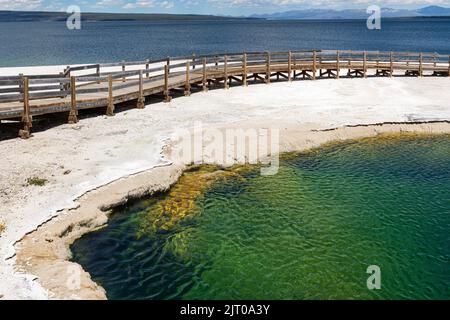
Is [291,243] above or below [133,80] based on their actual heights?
below

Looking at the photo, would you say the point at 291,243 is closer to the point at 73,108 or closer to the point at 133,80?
the point at 73,108

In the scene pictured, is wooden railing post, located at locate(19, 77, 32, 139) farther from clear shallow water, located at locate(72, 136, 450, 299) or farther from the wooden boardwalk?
clear shallow water, located at locate(72, 136, 450, 299)

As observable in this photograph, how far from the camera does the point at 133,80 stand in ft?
94.7

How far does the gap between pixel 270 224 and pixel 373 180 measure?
569 cm

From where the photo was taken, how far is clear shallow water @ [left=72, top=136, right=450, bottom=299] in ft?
36.0

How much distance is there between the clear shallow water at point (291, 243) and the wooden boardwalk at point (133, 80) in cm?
844

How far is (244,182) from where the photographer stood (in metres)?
17.1

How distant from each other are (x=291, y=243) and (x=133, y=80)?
61.2 feet

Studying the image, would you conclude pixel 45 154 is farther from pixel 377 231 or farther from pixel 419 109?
pixel 419 109

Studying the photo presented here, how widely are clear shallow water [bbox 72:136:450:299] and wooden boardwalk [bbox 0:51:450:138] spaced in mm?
8438

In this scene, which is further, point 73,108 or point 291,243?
point 73,108

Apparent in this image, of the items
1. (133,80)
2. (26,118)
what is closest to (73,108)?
(26,118)
